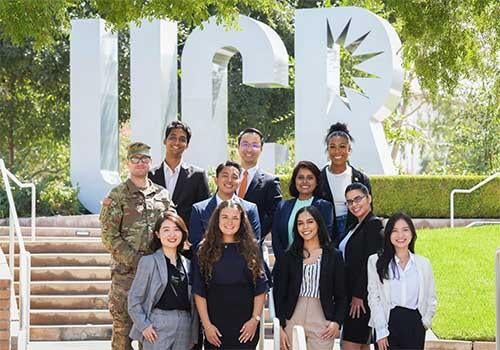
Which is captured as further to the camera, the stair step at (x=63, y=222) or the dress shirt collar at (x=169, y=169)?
the stair step at (x=63, y=222)

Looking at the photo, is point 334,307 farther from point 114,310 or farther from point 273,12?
point 273,12

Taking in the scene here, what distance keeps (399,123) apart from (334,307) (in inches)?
965

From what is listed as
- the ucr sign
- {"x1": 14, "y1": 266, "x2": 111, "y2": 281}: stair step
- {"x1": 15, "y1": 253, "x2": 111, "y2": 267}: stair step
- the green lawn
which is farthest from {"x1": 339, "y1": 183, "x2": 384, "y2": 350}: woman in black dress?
the ucr sign

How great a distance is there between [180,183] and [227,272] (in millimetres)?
1192

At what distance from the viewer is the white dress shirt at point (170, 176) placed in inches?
326

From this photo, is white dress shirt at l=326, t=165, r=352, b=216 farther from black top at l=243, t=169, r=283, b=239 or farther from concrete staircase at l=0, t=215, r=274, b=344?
concrete staircase at l=0, t=215, r=274, b=344

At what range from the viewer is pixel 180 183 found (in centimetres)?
827

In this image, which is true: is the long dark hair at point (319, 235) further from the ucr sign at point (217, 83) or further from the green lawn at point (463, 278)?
the ucr sign at point (217, 83)

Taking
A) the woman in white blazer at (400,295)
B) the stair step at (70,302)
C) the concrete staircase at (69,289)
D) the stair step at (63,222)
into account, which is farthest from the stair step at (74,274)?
the woman in white blazer at (400,295)

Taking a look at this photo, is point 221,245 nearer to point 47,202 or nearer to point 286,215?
point 286,215

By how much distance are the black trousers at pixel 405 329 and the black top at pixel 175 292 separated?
1.36m

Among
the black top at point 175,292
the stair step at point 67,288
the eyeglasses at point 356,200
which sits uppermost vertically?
the eyeglasses at point 356,200

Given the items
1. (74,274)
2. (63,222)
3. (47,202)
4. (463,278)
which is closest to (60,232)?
(63,222)

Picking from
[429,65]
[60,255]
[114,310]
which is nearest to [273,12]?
[60,255]
